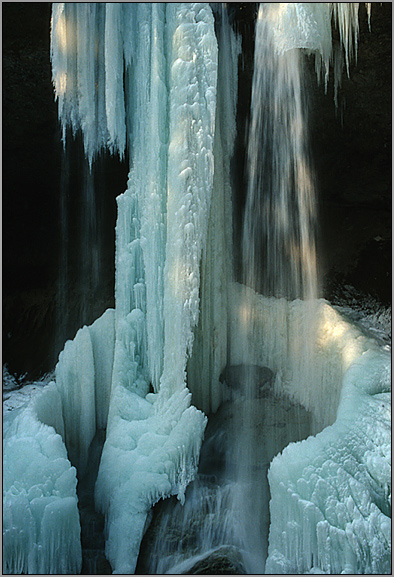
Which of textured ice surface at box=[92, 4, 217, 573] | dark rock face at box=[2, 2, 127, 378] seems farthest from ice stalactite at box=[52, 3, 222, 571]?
dark rock face at box=[2, 2, 127, 378]

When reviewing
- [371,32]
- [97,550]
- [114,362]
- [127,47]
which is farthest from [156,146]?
[97,550]

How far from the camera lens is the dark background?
5.88m

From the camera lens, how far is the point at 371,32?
5043mm

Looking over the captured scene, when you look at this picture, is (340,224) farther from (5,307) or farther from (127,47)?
(5,307)

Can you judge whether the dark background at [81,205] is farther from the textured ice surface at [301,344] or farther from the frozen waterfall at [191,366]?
the textured ice surface at [301,344]

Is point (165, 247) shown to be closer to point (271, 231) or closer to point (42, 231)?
point (271, 231)

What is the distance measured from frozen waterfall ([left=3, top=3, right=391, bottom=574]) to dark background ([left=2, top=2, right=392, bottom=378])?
2.43ft

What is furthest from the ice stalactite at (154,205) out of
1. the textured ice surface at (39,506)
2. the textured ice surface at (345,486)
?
the textured ice surface at (345,486)

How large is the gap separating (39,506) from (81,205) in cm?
406

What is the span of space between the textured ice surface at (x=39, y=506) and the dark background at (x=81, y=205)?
2.29m

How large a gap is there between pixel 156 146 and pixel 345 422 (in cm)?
→ 237

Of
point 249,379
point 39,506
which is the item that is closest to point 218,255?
point 249,379

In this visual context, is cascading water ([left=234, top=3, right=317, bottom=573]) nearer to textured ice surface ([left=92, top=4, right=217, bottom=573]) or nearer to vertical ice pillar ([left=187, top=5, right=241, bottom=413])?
vertical ice pillar ([left=187, top=5, right=241, bottom=413])

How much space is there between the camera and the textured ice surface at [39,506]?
11.0ft
